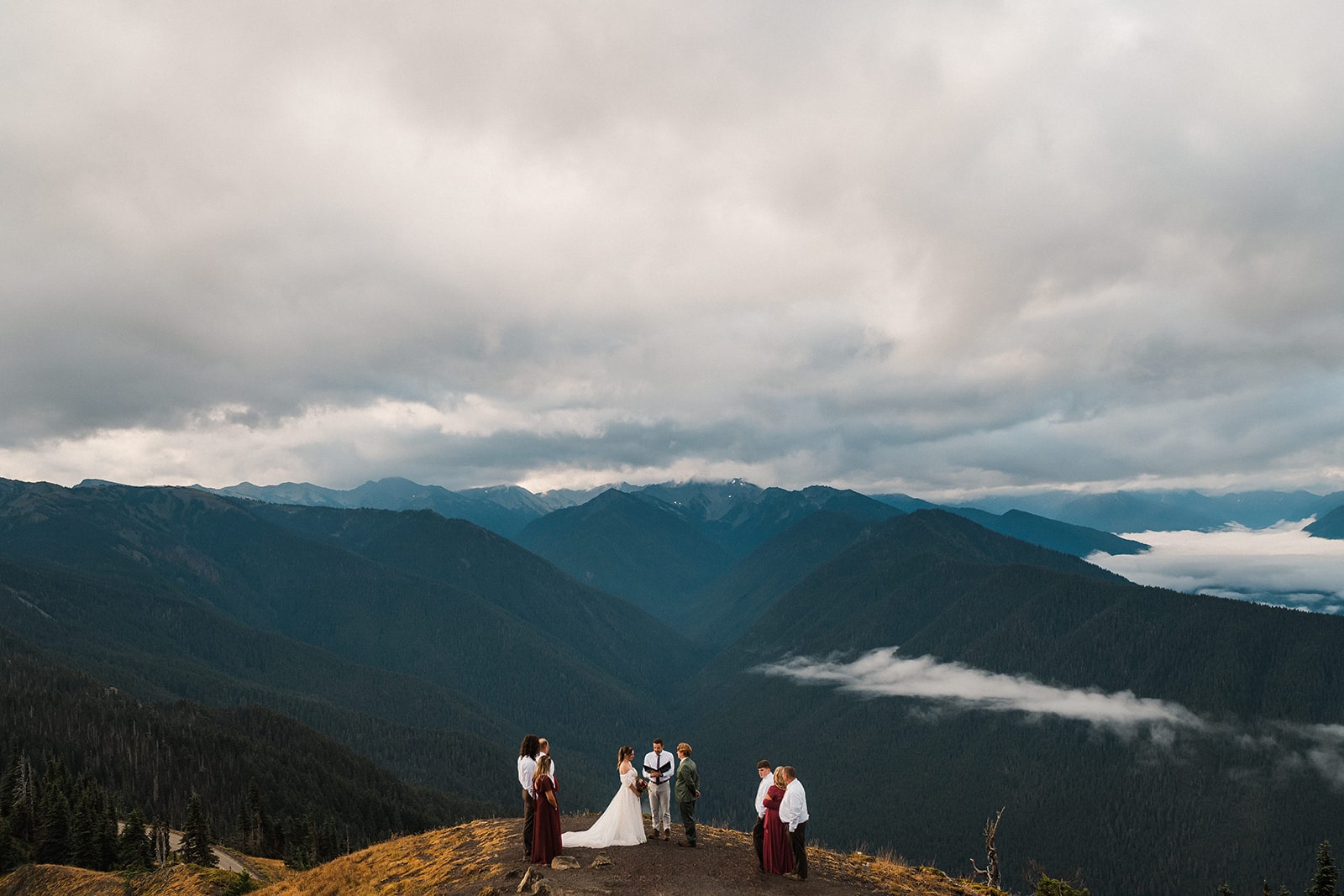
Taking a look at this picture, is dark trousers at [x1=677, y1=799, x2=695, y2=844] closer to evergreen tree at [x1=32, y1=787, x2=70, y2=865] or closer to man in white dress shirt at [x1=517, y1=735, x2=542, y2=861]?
man in white dress shirt at [x1=517, y1=735, x2=542, y2=861]

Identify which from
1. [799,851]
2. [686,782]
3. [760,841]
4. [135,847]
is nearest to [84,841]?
[135,847]

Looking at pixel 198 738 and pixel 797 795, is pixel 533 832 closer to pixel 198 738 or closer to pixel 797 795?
pixel 797 795

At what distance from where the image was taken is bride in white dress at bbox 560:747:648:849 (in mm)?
30000

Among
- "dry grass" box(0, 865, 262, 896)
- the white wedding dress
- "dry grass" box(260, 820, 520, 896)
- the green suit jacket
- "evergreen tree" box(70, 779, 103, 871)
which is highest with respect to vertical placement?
the green suit jacket

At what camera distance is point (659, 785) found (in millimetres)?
30969

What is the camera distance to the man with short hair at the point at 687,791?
29.6 meters

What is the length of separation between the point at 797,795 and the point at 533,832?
1093 centimetres

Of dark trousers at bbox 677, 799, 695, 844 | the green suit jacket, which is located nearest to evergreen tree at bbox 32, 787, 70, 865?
dark trousers at bbox 677, 799, 695, 844

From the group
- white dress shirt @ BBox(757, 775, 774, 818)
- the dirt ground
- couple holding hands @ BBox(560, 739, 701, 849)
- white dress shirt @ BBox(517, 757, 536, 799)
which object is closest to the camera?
the dirt ground

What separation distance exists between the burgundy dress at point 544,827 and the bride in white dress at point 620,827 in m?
2.06

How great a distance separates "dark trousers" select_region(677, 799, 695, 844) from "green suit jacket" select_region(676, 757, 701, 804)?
21 centimetres

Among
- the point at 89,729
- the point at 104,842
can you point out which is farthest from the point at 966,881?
the point at 89,729

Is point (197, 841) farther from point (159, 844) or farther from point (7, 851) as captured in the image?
point (159, 844)

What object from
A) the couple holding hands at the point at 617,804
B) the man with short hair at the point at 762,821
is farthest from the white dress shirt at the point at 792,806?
the couple holding hands at the point at 617,804
